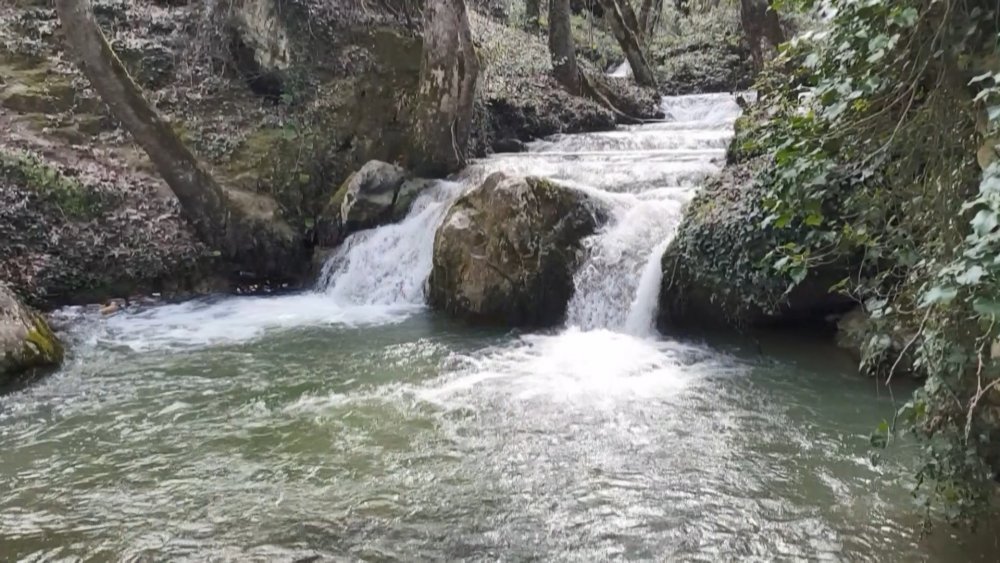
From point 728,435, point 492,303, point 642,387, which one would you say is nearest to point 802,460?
point 728,435

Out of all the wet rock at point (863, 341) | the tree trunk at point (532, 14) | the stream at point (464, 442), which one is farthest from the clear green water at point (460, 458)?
the tree trunk at point (532, 14)

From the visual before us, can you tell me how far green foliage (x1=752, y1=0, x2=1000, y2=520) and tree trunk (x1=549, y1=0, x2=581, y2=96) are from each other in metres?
12.6

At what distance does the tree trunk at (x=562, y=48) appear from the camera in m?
15.3

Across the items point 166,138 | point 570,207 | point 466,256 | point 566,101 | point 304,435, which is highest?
point 566,101

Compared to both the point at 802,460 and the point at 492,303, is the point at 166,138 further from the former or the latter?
the point at 802,460

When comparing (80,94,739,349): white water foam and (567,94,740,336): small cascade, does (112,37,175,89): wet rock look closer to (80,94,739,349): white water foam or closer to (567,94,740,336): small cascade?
(80,94,739,349): white water foam

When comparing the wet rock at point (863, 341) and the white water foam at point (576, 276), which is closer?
the wet rock at point (863, 341)

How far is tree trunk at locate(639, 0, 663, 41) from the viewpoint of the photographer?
68.6ft

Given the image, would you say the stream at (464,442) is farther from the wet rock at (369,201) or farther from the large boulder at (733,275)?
the wet rock at (369,201)

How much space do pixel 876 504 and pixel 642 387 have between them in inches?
89.0

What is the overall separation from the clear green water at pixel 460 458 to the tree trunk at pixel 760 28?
5.95 meters

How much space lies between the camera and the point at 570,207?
8.39 metres

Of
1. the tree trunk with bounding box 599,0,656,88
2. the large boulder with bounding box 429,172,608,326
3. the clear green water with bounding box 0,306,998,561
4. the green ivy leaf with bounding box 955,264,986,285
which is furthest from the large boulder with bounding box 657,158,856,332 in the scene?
the tree trunk with bounding box 599,0,656,88

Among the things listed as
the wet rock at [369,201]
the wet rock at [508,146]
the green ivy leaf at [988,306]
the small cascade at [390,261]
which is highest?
the wet rock at [508,146]
